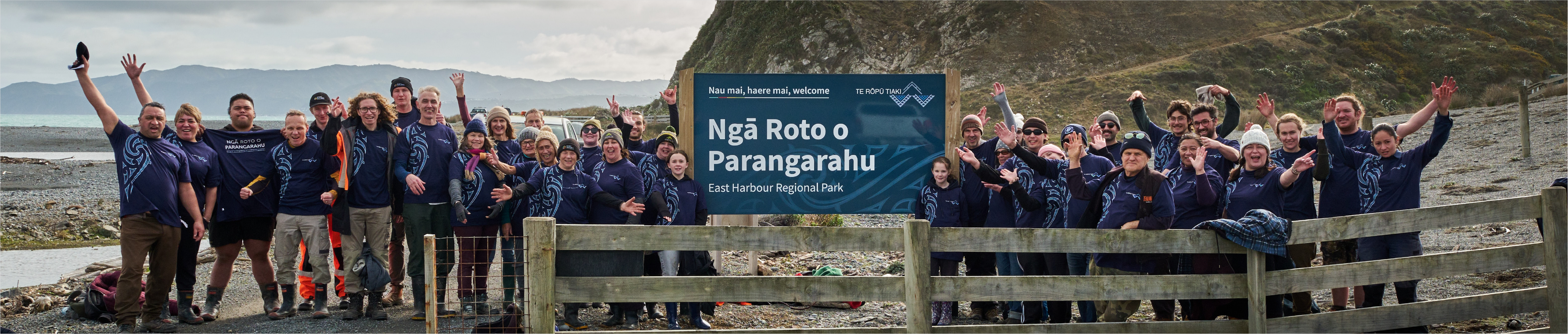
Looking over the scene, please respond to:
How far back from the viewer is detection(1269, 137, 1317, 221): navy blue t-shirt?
6.08 m

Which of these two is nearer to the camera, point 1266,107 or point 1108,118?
point 1266,107

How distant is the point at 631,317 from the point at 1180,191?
3927 millimetres

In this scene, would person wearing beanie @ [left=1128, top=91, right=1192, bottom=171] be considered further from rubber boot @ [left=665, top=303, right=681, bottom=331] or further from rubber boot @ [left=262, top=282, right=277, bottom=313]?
rubber boot @ [left=262, top=282, right=277, bottom=313]

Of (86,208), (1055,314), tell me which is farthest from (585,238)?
(86,208)

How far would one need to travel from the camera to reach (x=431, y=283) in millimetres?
4699

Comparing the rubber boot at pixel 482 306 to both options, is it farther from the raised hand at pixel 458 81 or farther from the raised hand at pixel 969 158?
the raised hand at pixel 969 158

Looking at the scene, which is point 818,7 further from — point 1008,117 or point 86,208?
point 1008,117

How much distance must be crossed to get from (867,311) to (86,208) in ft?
53.4

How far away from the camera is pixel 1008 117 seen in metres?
7.62

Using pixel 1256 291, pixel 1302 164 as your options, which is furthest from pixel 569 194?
pixel 1302 164

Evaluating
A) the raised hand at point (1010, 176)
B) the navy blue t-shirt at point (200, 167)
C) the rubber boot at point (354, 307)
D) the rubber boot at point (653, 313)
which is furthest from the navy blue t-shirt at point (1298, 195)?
the navy blue t-shirt at point (200, 167)

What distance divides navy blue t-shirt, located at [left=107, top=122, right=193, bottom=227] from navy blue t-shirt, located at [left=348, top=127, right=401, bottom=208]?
114 centimetres

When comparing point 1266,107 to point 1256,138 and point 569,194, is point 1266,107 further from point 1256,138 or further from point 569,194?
point 569,194

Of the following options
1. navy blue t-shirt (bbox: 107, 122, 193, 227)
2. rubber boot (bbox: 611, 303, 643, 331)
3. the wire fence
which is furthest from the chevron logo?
navy blue t-shirt (bbox: 107, 122, 193, 227)
